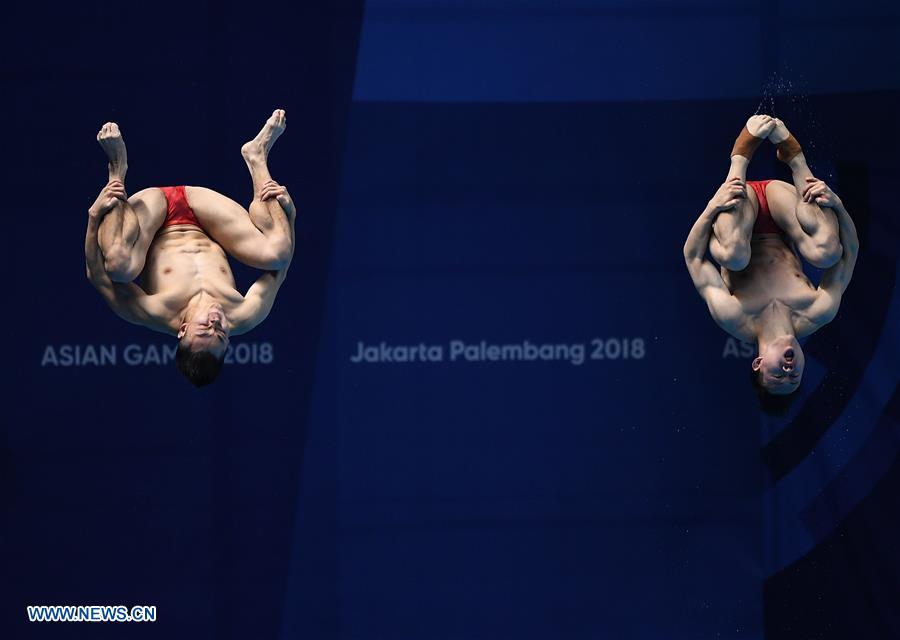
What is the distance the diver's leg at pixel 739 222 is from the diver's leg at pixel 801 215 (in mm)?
76

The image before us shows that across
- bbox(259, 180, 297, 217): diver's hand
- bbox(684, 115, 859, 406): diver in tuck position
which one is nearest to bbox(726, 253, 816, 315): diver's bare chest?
bbox(684, 115, 859, 406): diver in tuck position

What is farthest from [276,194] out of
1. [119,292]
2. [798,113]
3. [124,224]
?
[798,113]

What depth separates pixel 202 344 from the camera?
4.54m

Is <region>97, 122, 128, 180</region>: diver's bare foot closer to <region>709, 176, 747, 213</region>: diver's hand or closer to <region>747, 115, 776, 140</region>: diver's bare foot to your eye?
<region>709, 176, 747, 213</region>: diver's hand

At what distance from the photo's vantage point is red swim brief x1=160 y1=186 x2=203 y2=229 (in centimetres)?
483

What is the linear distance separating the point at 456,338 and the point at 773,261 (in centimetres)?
179

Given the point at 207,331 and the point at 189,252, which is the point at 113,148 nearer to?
the point at 189,252

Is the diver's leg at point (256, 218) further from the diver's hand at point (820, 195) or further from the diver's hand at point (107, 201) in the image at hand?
the diver's hand at point (820, 195)

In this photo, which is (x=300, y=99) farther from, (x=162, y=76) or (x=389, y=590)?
(x=389, y=590)

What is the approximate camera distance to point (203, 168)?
5.95m

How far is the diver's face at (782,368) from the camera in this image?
4535 millimetres

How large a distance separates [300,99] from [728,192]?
230cm

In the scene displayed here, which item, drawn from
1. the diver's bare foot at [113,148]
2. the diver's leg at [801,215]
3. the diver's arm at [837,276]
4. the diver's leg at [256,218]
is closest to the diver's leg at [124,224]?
the diver's bare foot at [113,148]

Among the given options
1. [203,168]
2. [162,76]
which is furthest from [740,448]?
[162,76]
